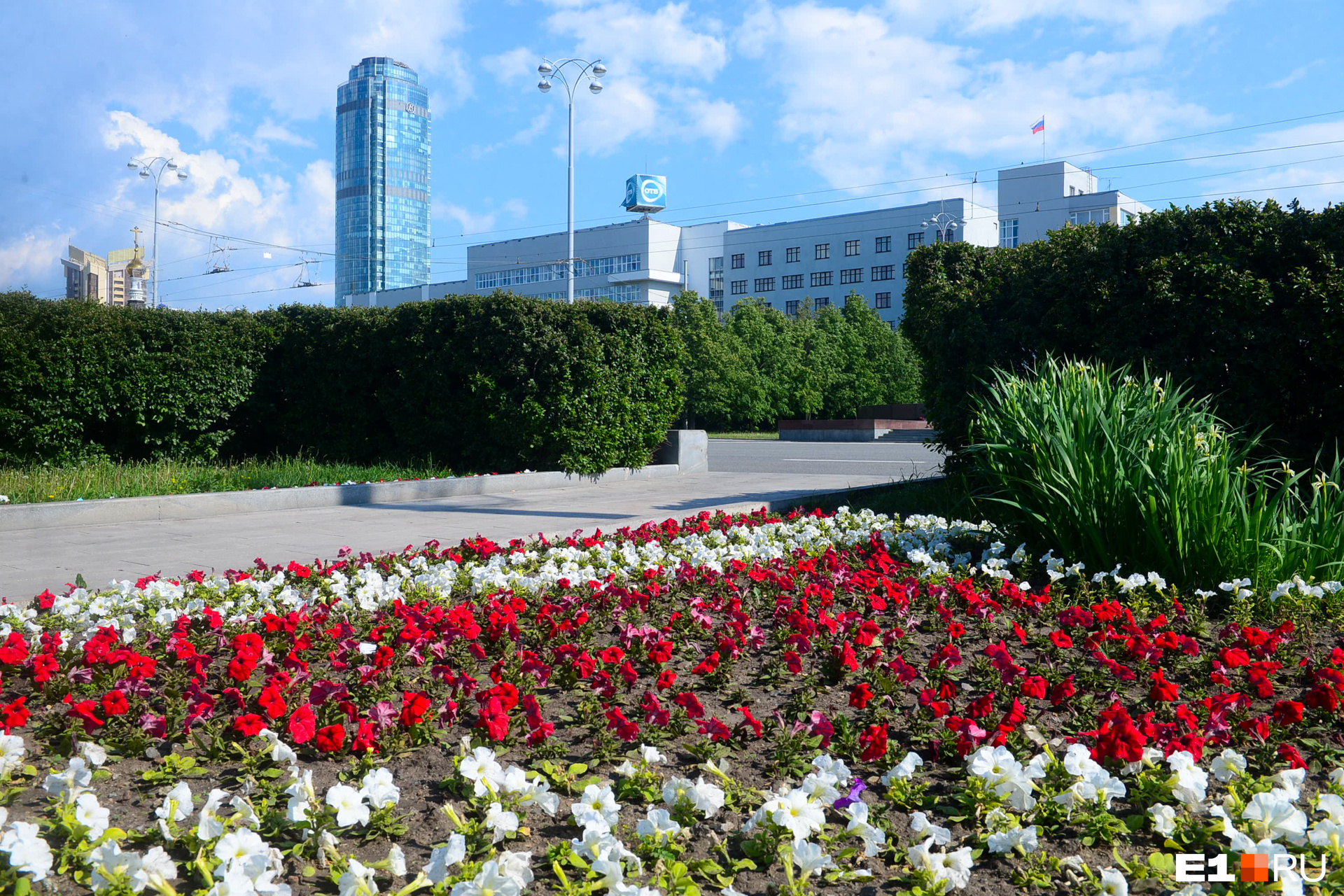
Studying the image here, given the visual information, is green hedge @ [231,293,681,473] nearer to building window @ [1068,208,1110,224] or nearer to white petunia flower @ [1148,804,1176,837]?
white petunia flower @ [1148,804,1176,837]

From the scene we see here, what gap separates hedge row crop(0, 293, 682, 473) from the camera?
11.4 metres

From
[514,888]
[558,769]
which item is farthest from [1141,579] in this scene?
[514,888]

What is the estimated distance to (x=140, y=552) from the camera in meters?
6.57

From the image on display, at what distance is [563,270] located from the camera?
292ft

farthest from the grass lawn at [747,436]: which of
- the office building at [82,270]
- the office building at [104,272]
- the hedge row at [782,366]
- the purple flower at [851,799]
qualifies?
the purple flower at [851,799]

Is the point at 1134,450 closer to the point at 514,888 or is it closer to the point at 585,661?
the point at 585,661

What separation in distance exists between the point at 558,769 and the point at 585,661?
64cm

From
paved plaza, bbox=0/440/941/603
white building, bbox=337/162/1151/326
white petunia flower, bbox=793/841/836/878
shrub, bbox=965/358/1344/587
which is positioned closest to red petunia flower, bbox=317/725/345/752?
white petunia flower, bbox=793/841/836/878

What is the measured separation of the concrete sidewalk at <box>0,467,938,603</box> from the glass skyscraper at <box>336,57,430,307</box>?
148 m

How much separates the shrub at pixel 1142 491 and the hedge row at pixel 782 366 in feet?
112

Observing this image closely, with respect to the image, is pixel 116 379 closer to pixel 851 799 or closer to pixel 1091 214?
pixel 851 799

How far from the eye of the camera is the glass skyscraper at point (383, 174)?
150375 mm

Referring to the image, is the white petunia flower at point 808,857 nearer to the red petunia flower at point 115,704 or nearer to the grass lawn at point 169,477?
the red petunia flower at point 115,704

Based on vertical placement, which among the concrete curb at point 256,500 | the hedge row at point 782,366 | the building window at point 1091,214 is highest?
the building window at point 1091,214
